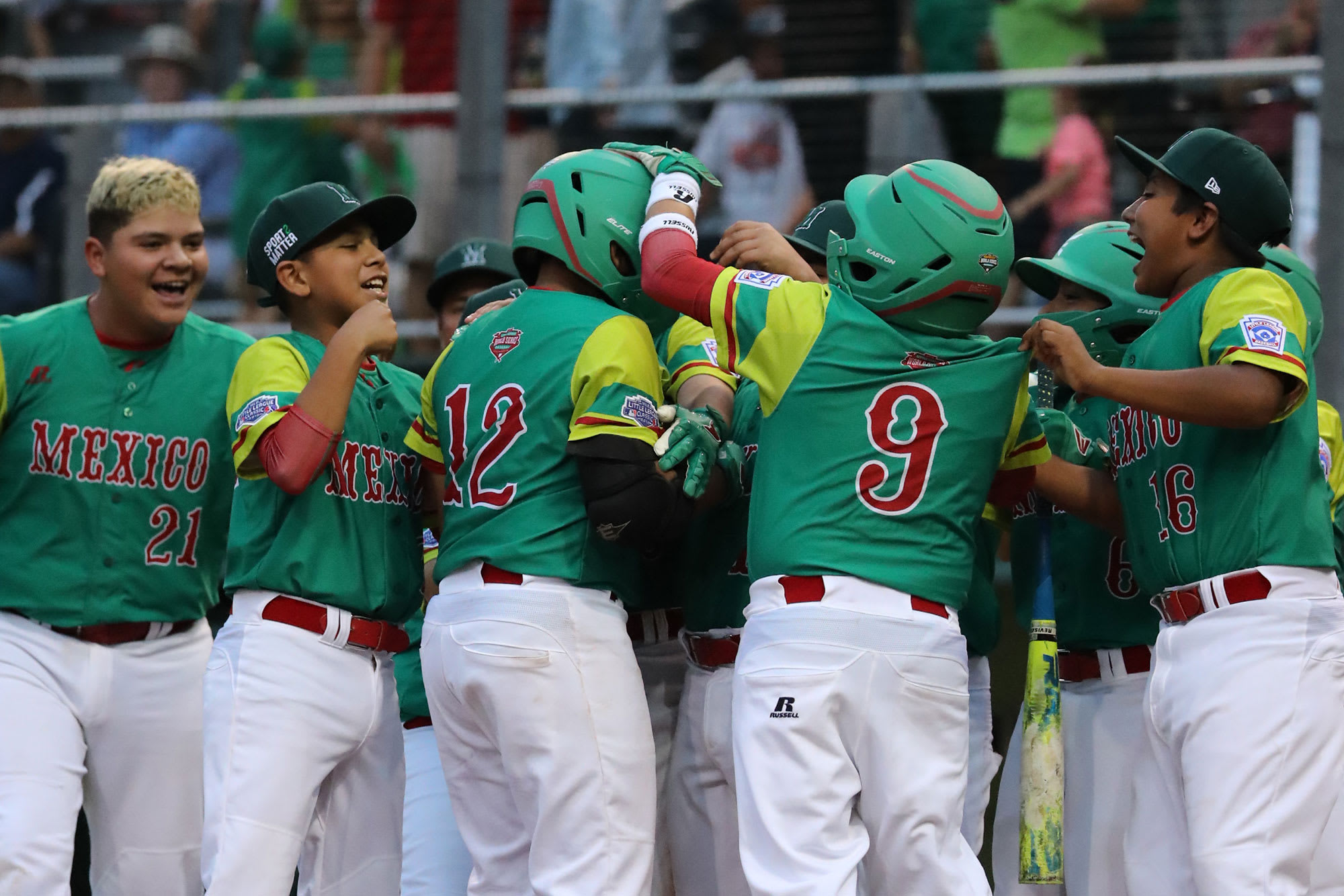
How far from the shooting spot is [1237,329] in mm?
3863

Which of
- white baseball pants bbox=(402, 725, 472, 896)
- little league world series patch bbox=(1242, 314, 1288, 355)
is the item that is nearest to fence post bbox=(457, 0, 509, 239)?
white baseball pants bbox=(402, 725, 472, 896)

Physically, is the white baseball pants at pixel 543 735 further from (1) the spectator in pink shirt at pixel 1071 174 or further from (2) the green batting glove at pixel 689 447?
(1) the spectator in pink shirt at pixel 1071 174

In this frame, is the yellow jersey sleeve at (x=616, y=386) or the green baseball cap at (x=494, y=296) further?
the green baseball cap at (x=494, y=296)

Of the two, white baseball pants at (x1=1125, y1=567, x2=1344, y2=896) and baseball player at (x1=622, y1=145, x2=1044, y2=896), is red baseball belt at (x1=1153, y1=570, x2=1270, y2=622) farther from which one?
baseball player at (x1=622, y1=145, x2=1044, y2=896)

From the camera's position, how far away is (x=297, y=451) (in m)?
4.17

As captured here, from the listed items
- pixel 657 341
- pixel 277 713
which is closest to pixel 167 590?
pixel 277 713

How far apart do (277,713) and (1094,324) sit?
2392 mm

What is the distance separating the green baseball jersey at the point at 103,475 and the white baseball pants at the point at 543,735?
1270mm

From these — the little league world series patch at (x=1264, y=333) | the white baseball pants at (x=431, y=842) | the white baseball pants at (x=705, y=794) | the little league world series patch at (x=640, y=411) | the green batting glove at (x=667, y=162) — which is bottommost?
the white baseball pants at (x=431, y=842)

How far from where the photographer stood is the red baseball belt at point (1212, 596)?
3881mm

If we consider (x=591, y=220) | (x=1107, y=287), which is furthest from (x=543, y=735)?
(x=1107, y=287)

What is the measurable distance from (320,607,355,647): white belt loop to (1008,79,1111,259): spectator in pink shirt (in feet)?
12.8

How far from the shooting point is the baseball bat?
4.06 m

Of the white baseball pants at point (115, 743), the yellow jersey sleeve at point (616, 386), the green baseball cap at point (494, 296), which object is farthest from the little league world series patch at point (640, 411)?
the white baseball pants at point (115, 743)
